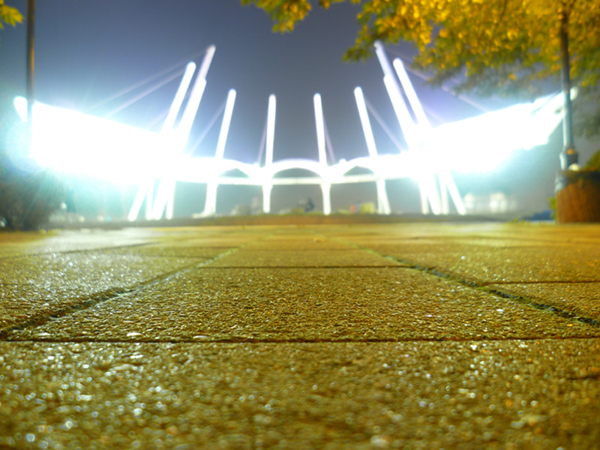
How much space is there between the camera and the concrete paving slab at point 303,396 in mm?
284

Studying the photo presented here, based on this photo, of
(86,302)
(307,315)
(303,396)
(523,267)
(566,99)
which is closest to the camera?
(303,396)

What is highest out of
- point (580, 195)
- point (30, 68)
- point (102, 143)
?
point (102, 143)

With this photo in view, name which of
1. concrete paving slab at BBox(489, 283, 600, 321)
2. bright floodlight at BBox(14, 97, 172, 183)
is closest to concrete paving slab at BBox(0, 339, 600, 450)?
concrete paving slab at BBox(489, 283, 600, 321)

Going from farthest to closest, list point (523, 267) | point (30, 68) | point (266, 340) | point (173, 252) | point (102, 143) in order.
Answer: point (102, 143) < point (30, 68) < point (173, 252) < point (523, 267) < point (266, 340)

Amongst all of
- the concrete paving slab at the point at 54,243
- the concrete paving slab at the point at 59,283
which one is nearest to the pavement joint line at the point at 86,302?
the concrete paving slab at the point at 59,283

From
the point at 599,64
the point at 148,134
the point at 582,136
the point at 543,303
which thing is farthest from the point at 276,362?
the point at 148,134

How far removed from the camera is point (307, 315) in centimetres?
67

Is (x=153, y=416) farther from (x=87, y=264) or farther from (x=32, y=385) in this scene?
(x=87, y=264)

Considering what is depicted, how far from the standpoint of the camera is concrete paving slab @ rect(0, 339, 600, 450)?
284 mm

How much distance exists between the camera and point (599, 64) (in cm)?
579

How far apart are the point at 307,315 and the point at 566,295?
0.55 metres

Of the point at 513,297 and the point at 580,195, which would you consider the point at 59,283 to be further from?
the point at 580,195

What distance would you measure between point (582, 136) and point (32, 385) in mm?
8927

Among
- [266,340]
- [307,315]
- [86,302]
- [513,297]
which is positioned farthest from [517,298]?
[86,302]
